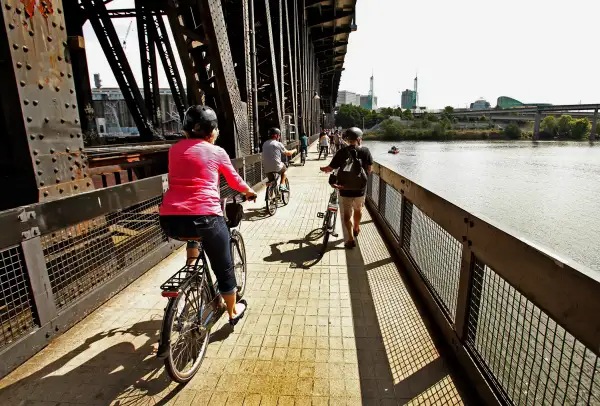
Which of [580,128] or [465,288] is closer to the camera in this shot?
[465,288]

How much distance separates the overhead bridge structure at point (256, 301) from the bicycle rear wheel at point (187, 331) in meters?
0.12

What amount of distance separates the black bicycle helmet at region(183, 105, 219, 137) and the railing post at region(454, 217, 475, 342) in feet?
6.91

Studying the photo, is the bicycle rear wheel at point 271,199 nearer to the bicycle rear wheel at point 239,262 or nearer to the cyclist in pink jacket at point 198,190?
the bicycle rear wheel at point 239,262

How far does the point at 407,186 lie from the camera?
15.4 ft

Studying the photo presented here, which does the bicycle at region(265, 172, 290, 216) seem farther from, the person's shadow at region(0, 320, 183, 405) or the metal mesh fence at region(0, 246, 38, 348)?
the metal mesh fence at region(0, 246, 38, 348)

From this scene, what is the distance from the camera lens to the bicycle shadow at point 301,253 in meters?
4.86

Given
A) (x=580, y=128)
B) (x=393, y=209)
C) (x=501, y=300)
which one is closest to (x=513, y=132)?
(x=580, y=128)

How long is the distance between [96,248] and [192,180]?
172 cm

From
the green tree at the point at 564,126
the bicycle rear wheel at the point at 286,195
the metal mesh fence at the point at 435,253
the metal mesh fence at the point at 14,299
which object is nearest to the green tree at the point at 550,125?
the green tree at the point at 564,126

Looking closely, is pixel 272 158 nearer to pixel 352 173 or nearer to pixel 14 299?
pixel 352 173

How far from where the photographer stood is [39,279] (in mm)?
2775

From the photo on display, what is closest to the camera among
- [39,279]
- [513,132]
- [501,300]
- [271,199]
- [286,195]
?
[501,300]

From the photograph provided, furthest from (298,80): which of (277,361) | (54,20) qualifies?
(277,361)

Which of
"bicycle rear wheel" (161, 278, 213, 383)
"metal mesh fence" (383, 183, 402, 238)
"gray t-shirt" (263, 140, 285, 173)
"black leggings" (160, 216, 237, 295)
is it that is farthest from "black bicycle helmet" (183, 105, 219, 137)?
"gray t-shirt" (263, 140, 285, 173)
